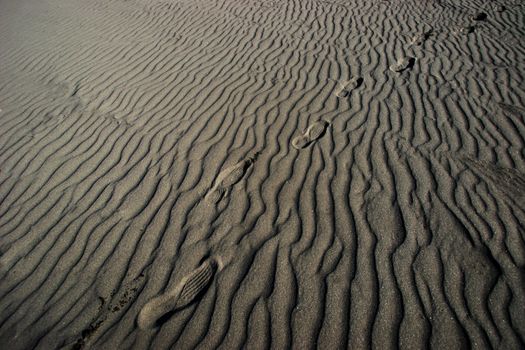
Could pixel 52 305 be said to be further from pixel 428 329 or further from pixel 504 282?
pixel 504 282

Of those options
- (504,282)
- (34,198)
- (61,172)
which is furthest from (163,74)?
(504,282)

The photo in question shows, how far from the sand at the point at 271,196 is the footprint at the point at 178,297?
0.7 inches

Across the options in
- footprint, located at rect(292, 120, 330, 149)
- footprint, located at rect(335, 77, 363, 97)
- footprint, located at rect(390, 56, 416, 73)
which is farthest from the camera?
footprint, located at rect(390, 56, 416, 73)

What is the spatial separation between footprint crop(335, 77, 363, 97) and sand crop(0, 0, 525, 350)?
3 centimetres

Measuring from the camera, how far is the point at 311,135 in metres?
3.85

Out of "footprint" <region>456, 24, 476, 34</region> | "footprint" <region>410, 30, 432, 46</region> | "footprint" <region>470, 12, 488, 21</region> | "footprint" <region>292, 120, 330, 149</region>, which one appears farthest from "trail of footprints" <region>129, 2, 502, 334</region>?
"footprint" <region>470, 12, 488, 21</region>

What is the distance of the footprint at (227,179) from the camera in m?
3.25

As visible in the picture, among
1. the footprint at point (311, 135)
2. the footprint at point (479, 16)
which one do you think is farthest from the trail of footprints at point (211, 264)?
the footprint at point (479, 16)

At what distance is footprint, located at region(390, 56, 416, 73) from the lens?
16.5ft

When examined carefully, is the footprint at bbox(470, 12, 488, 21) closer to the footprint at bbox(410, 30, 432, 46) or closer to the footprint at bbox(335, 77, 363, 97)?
the footprint at bbox(410, 30, 432, 46)

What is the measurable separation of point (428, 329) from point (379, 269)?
54 centimetres

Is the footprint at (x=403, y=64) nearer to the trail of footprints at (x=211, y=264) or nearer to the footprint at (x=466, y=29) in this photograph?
the trail of footprints at (x=211, y=264)

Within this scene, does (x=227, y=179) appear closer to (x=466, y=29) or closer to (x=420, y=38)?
(x=420, y=38)

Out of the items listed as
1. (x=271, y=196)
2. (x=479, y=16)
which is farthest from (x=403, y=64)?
(x=271, y=196)
